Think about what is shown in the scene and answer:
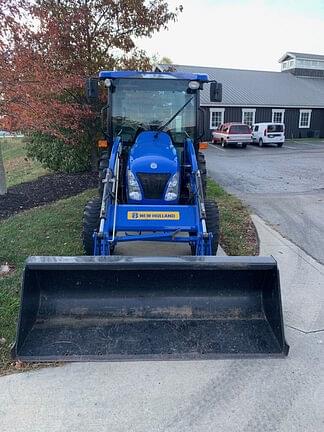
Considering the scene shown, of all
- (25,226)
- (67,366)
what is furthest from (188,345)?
(25,226)

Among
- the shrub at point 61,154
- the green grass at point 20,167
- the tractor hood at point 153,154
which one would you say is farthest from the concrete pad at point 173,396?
the green grass at point 20,167

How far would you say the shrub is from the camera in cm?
1309

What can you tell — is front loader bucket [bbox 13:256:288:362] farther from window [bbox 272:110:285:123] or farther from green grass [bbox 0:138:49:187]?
window [bbox 272:110:285:123]

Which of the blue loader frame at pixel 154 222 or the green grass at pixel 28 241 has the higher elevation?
the blue loader frame at pixel 154 222

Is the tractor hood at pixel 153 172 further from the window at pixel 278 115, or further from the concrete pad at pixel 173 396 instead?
the window at pixel 278 115

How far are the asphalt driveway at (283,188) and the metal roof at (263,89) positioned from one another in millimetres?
10168

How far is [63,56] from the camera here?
34.6 ft

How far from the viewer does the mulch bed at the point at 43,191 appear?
29.1 ft

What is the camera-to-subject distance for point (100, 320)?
362 cm

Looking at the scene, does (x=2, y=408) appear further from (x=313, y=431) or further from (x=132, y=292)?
(x=313, y=431)

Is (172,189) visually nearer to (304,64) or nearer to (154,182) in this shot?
(154,182)

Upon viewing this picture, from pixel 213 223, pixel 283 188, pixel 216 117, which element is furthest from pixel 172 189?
pixel 216 117

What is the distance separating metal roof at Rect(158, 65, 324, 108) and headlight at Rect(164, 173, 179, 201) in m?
25.7

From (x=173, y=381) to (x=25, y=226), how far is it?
4.71 m
